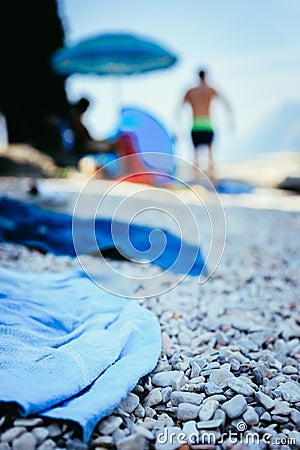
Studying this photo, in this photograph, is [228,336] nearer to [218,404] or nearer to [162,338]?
[162,338]

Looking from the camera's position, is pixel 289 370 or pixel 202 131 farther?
pixel 202 131

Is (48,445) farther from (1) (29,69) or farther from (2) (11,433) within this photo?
(1) (29,69)

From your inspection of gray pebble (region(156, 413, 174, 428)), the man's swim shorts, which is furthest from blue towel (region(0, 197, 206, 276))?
the man's swim shorts

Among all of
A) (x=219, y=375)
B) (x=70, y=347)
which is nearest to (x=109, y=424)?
(x=70, y=347)

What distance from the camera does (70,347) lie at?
154cm

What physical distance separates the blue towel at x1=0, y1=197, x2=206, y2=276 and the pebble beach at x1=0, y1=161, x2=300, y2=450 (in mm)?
122

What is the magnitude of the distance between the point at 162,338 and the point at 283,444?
703 millimetres

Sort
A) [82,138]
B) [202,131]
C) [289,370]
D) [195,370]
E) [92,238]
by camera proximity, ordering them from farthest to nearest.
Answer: [82,138] < [202,131] < [92,238] < [289,370] < [195,370]

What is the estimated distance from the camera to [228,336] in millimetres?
1974

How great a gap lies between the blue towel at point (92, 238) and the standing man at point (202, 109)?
2930mm

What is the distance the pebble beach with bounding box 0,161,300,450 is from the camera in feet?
4.00

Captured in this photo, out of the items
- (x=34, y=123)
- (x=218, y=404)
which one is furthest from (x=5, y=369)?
(x=34, y=123)
